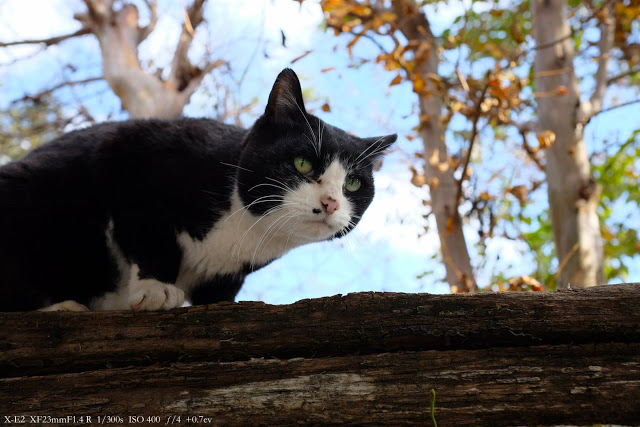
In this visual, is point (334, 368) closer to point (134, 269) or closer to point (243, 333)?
point (243, 333)

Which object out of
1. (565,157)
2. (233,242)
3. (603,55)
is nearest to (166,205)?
(233,242)

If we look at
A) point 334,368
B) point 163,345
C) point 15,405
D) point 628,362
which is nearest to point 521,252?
point 628,362

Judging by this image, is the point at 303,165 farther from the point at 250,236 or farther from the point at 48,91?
the point at 48,91

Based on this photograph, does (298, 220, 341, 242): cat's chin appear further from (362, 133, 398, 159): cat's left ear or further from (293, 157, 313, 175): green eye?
(362, 133, 398, 159): cat's left ear

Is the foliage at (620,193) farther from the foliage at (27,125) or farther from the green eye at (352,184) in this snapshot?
the foliage at (27,125)

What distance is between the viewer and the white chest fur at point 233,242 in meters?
2.27

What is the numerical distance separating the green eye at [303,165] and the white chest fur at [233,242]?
0.21m

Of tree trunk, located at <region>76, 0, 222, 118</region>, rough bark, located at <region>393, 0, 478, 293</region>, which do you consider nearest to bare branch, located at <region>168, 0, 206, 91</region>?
tree trunk, located at <region>76, 0, 222, 118</region>

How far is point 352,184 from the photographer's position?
2451 millimetres

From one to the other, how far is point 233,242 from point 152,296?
48 centimetres

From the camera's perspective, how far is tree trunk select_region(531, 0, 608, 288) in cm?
302

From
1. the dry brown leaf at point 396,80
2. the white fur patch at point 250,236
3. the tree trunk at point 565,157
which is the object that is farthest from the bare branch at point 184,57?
the tree trunk at point 565,157

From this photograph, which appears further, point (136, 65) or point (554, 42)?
point (136, 65)

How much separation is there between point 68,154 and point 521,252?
3571 mm
